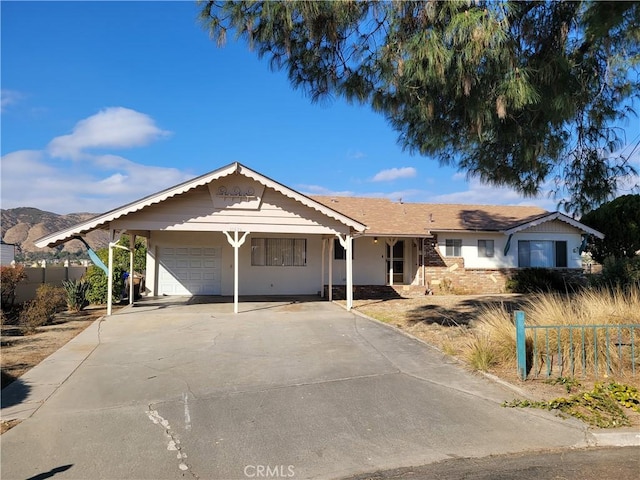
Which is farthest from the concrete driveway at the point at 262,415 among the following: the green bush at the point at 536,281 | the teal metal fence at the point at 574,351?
the green bush at the point at 536,281

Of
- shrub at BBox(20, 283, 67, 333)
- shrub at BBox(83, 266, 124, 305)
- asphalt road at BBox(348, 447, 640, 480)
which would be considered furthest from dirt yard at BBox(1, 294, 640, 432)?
asphalt road at BBox(348, 447, 640, 480)

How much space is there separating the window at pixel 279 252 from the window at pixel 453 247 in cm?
672

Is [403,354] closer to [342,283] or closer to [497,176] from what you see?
[497,176]

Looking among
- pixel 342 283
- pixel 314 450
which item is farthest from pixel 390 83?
pixel 342 283

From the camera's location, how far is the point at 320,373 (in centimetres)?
739

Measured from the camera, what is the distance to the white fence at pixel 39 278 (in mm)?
15953

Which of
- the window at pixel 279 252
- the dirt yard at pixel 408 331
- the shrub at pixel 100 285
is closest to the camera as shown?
the dirt yard at pixel 408 331

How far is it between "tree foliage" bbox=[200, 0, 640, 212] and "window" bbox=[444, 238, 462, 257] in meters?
13.5

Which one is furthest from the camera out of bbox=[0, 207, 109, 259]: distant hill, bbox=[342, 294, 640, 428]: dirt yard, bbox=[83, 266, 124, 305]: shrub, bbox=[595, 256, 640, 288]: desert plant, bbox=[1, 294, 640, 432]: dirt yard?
bbox=[0, 207, 109, 259]: distant hill

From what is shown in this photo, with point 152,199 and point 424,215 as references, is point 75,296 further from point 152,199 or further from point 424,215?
point 424,215

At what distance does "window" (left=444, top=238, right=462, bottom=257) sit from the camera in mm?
21594

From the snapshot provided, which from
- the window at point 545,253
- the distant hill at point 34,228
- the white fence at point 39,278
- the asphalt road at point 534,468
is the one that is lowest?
the asphalt road at point 534,468

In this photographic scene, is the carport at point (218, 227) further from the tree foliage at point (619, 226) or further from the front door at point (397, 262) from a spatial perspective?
the tree foliage at point (619, 226)

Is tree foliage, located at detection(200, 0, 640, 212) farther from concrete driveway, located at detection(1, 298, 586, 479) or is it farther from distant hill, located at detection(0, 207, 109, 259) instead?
distant hill, located at detection(0, 207, 109, 259)
